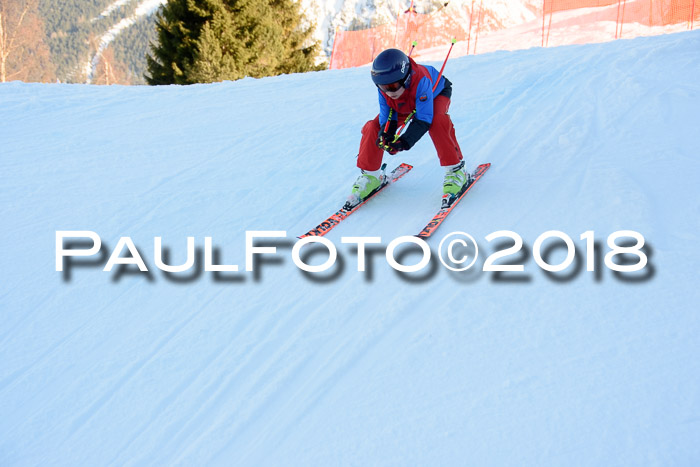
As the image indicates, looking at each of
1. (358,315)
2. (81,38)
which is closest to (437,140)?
(358,315)

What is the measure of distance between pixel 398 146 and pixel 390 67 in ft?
1.72

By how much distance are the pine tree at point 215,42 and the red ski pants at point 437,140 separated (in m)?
11.3

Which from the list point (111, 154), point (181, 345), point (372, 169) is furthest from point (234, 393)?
point (111, 154)

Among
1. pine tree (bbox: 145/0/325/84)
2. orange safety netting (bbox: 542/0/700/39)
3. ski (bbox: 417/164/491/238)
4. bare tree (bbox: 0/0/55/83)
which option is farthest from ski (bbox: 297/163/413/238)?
bare tree (bbox: 0/0/55/83)

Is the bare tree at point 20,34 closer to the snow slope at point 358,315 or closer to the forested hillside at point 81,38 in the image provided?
the snow slope at point 358,315

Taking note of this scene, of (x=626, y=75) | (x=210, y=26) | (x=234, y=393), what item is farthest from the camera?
(x=210, y=26)

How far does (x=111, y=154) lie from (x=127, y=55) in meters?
109

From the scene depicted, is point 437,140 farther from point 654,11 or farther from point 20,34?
point 20,34

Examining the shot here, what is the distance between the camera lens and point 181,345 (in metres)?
2.67

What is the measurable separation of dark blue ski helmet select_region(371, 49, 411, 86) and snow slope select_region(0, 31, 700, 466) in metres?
0.93

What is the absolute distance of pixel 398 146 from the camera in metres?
3.74

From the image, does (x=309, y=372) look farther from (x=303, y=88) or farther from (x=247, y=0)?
(x=247, y=0)

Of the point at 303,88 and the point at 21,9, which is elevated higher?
the point at 21,9

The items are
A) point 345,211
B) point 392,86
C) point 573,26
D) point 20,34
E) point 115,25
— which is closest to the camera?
point 392,86
